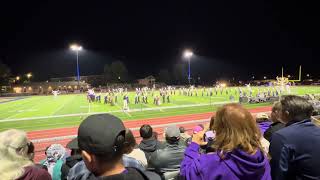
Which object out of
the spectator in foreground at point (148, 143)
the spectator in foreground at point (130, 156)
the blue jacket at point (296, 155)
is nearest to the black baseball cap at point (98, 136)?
the spectator in foreground at point (130, 156)

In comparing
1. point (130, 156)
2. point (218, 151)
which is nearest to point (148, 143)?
point (130, 156)

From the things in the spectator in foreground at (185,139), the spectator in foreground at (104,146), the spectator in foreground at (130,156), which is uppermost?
the spectator in foreground at (104,146)

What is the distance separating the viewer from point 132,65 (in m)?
134

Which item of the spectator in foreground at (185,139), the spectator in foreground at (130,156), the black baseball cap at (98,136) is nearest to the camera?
the black baseball cap at (98,136)

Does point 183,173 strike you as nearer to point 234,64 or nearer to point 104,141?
point 104,141

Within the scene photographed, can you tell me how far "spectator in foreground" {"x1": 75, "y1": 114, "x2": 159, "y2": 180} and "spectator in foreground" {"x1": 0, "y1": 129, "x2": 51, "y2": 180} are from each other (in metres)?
0.92

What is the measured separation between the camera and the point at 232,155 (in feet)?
8.49

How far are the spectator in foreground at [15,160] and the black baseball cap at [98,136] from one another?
37.3 inches

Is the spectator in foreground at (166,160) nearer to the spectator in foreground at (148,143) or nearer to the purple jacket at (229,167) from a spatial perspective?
the purple jacket at (229,167)

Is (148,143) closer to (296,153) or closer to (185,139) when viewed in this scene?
(185,139)

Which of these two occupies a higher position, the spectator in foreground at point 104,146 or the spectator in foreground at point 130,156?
the spectator in foreground at point 104,146

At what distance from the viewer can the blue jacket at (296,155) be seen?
2.99m

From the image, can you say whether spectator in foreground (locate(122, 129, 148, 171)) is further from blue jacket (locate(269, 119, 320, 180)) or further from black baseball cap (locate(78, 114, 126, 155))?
blue jacket (locate(269, 119, 320, 180))

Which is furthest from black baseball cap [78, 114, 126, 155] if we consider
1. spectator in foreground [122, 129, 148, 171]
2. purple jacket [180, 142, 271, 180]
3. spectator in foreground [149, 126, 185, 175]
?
spectator in foreground [149, 126, 185, 175]
